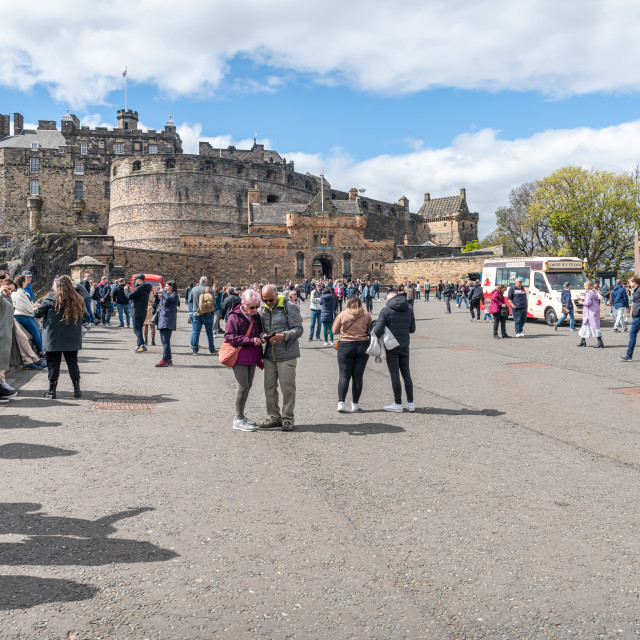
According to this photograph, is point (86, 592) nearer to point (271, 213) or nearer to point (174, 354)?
point (174, 354)

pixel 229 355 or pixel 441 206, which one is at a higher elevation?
pixel 441 206

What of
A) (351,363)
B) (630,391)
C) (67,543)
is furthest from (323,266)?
(67,543)

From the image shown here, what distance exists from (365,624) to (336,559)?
706 mm

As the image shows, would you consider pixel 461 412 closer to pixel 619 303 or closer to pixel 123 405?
pixel 123 405

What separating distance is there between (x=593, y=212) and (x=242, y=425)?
43.5m

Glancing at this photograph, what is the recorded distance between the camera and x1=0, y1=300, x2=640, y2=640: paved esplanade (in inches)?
127

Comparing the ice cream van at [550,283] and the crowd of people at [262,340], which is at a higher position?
the ice cream van at [550,283]

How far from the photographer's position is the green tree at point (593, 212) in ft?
145

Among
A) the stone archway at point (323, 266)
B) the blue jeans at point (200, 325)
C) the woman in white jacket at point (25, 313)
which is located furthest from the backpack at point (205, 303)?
the stone archway at point (323, 266)

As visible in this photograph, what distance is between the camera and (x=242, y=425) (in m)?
6.98

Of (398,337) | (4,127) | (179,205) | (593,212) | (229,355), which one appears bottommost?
(229,355)

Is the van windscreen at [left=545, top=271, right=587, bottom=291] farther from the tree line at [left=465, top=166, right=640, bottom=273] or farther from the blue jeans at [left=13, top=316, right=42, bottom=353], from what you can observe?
the tree line at [left=465, top=166, right=640, bottom=273]

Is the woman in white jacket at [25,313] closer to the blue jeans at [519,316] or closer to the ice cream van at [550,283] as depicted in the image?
the blue jeans at [519,316]

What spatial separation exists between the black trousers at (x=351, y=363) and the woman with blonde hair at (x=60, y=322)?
3531 millimetres
